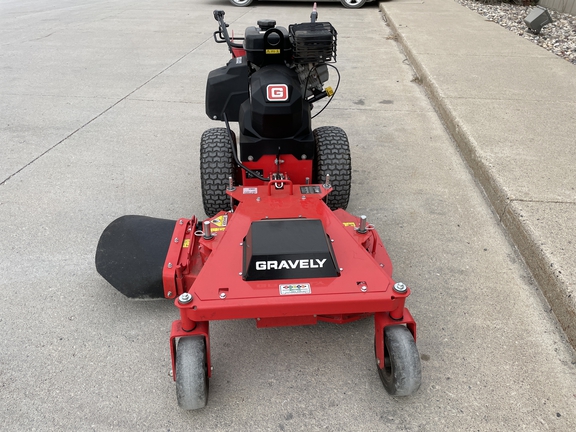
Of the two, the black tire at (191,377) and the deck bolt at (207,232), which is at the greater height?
the deck bolt at (207,232)

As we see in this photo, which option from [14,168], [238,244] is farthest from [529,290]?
[14,168]

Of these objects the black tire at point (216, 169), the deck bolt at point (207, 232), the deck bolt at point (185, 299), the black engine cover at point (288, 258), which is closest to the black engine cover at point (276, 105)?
the black tire at point (216, 169)

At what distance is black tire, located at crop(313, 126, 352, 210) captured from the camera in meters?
2.97

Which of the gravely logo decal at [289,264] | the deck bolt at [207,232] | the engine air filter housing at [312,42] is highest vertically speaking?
the engine air filter housing at [312,42]

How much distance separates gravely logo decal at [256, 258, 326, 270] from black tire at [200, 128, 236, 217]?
1.09 metres

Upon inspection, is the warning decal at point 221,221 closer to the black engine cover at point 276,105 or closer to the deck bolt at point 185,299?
the black engine cover at point 276,105

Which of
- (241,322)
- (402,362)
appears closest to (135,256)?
(241,322)

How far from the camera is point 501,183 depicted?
3.30 m

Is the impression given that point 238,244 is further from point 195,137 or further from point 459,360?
point 195,137

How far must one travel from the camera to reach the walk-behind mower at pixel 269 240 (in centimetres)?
187

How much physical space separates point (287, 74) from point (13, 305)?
1902 millimetres

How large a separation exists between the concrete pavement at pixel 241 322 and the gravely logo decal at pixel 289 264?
1.65ft

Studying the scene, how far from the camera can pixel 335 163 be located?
297 centimetres

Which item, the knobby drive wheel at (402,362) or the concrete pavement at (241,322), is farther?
the concrete pavement at (241,322)
